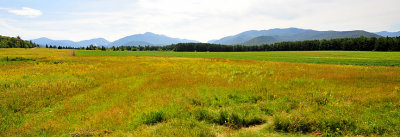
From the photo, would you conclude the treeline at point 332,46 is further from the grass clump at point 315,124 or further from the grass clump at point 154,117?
the grass clump at point 154,117

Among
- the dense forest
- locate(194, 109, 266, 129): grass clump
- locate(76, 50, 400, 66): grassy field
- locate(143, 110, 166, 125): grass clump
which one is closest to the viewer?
locate(194, 109, 266, 129): grass clump

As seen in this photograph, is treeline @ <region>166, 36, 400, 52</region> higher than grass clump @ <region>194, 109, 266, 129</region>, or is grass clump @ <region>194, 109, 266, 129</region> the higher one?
treeline @ <region>166, 36, 400, 52</region>

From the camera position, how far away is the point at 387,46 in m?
82.4

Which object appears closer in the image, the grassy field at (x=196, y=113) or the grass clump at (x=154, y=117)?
the grassy field at (x=196, y=113)

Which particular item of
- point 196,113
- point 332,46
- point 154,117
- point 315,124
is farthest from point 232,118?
point 332,46

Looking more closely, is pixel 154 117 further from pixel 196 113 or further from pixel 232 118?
pixel 232 118

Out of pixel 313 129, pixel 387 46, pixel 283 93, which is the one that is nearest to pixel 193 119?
pixel 313 129

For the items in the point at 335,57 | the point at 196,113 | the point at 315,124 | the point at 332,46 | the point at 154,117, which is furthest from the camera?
the point at 332,46

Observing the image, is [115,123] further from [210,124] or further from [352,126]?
[352,126]

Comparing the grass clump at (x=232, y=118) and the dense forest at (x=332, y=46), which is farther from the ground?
the dense forest at (x=332, y=46)

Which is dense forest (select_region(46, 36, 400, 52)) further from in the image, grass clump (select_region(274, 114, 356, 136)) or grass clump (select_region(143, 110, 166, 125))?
grass clump (select_region(143, 110, 166, 125))

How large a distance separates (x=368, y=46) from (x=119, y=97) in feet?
416

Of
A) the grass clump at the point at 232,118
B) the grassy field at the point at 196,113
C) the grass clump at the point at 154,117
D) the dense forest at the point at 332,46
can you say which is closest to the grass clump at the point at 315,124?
the grassy field at the point at 196,113

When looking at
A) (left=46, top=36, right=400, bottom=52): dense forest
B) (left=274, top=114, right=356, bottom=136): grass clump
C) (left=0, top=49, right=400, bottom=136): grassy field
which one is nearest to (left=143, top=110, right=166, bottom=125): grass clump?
(left=0, top=49, right=400, bottom=136): grassy field
